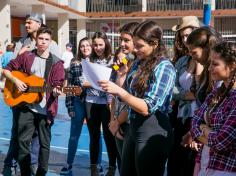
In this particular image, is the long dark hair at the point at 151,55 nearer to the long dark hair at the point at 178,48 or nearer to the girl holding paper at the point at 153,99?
the girl holding paper at the point at 153,99

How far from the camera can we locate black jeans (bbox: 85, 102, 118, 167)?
5805 mm

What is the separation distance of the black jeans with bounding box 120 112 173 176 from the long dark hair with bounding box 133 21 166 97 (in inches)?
8.6

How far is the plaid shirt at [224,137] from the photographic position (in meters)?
2.74

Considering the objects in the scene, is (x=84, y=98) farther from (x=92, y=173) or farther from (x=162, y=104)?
(x=162, y=104)

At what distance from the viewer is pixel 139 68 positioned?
3414 mm

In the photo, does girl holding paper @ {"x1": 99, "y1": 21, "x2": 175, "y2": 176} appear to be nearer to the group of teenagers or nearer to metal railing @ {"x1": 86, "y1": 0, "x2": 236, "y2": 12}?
the group of teenagers

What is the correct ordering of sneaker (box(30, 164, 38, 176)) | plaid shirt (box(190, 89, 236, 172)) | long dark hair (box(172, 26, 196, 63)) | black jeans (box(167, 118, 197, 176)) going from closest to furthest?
plaid shirt (box(190, 89, 236, 172)) → black jeans (box(167, 118, 197, 176)) → long dark hair (box(172, 26, 196, 63)) → sneaker (box(30, 164, 38, 176))

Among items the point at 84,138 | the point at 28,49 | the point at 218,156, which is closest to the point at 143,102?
the point at 218,156

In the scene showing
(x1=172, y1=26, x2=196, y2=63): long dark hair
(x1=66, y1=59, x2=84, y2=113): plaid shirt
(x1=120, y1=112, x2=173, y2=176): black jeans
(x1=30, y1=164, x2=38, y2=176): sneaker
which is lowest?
(x1=30, y1=164, x2=38, y2=176): sneaker

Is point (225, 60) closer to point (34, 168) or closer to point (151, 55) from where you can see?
point (151, 55)

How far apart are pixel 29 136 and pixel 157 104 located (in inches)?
100

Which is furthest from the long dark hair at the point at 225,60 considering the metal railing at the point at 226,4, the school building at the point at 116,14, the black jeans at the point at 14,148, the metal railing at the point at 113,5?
the metal railing at the point at 113,5

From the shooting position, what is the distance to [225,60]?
2887 mm

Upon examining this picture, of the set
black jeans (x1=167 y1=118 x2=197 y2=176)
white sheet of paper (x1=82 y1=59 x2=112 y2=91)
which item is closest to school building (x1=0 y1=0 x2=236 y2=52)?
black jeans (x1=167 y1=118 x2=197 y2=176)
